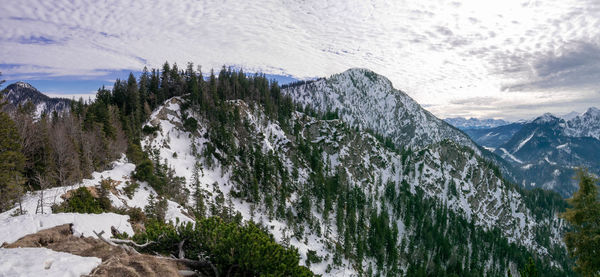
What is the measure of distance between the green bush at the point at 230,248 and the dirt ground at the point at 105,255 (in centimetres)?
149

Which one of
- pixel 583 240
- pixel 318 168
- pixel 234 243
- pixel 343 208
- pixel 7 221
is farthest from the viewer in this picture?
pixel 318 168

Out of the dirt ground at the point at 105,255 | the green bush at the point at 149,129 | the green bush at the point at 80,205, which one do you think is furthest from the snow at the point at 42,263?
the green bush at the point at 149,129

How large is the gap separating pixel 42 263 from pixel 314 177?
113 m

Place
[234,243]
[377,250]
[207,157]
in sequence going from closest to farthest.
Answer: [234,243] < [207,157] < [377,250]

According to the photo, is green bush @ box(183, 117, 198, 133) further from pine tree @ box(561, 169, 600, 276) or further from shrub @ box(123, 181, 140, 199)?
pine tree @ box(561, 169, 600, 276)

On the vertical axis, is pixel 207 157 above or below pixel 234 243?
below

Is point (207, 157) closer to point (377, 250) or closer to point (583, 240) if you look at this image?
point (377, 250)

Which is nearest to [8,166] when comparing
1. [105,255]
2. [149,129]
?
[105,255]


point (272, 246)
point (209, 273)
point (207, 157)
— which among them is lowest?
point (207, 157)

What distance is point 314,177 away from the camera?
4739 inches

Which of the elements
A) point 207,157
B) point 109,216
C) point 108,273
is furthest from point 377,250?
point 108,273

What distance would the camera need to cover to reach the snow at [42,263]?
8.64 meters

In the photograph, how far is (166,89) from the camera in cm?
10975

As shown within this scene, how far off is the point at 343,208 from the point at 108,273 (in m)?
114
